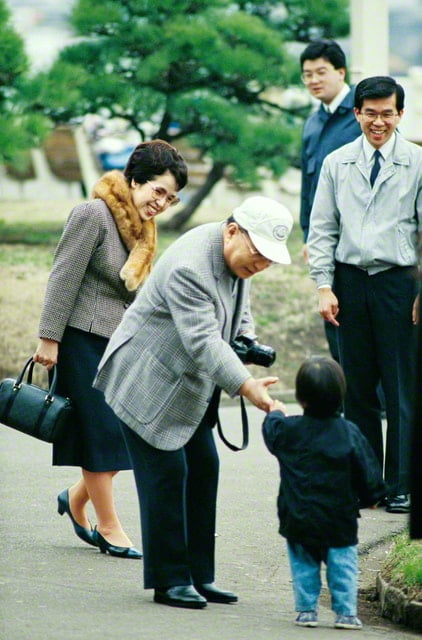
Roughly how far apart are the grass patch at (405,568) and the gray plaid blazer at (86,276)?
143 cm

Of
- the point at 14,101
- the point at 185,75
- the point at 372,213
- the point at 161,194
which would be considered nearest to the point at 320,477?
the point at 161,194

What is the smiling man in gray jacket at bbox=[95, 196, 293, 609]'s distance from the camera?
15.5ft

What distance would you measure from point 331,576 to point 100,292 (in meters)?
1.68

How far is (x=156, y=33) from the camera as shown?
14547 mm

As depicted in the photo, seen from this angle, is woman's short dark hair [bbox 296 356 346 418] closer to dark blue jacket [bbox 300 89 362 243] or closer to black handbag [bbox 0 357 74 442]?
black handbag [bbox 0 357 74 442]

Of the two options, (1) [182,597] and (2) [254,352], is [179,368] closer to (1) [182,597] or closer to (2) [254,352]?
(2) [254,352]

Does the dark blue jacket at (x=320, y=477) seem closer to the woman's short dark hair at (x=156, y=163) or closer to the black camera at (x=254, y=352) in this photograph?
the black camera at (x=254, y=352)

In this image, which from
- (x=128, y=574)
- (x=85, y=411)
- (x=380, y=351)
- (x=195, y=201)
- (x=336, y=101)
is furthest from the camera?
(x=195, y=201)

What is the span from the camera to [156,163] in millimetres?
5602

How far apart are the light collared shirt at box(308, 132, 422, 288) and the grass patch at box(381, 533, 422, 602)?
144cm

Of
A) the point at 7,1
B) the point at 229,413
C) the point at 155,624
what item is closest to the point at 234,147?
the point at 7,1

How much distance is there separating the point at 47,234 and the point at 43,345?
9.72 metres

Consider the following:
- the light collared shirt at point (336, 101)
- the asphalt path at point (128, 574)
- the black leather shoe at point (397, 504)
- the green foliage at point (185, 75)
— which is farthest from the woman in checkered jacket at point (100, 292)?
the green foliage at point (185, 75)

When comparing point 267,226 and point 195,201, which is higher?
point 195,201
